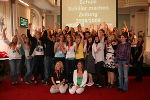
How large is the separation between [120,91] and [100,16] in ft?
15.0

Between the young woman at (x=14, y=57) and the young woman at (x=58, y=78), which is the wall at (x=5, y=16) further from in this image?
the young woman at (x=58, y=78)

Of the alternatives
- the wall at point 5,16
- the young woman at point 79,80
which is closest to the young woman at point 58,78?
the young woman at point 79,80

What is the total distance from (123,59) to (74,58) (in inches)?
50.9

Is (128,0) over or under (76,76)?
over

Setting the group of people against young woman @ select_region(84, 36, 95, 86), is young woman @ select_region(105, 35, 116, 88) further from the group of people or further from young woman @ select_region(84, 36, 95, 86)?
young woman @ select_region(84, 36, 95, 86)

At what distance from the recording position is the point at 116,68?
17.6ft

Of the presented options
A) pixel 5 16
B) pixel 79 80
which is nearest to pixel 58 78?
pixel 79 80

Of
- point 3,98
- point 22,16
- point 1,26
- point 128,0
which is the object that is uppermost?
point 128,0

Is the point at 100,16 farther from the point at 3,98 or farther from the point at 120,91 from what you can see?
the point at 3,98

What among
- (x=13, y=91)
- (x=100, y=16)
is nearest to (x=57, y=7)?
(x=100, y=16)

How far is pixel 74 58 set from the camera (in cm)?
541

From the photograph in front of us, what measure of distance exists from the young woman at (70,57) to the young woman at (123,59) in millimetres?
1158

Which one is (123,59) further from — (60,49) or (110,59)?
(60,49)

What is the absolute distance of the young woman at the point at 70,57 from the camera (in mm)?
5348
